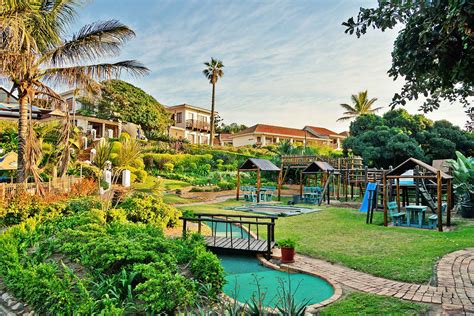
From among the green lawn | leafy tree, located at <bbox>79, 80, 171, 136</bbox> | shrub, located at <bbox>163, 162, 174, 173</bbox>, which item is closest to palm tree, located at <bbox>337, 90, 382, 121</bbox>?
leafy tree, located at <bbox>79, 80, 171, 136</bbox>

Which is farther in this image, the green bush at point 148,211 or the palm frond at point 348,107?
the palm frond at point 348,107

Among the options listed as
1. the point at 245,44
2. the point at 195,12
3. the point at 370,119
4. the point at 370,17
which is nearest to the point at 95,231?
the point at 370,17

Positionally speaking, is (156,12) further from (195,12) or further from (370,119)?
(370,119)

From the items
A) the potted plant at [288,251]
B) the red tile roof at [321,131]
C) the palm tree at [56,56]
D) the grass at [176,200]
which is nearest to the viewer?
the potted plant at [288,251]

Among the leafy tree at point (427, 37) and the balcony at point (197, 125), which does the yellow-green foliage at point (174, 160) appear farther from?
the leafy tree at point (427, 37)

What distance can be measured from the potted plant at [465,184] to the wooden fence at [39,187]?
15426 mm

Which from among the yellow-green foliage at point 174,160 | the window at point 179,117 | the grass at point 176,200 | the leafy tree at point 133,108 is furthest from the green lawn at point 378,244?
Result: the window at point 179,117

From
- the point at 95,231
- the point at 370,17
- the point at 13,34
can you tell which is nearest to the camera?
the point at 370,17

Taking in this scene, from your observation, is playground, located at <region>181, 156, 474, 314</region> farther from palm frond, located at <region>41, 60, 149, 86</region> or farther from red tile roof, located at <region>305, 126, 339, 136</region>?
red tile roof, located at <region>305, 126, 339, 136</region>

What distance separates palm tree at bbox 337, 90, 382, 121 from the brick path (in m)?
43.8

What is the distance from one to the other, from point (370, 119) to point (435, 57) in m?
29.4

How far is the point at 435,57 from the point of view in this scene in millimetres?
3314

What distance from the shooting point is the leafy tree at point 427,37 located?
9.37 feet

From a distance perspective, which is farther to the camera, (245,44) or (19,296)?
(245,44)
